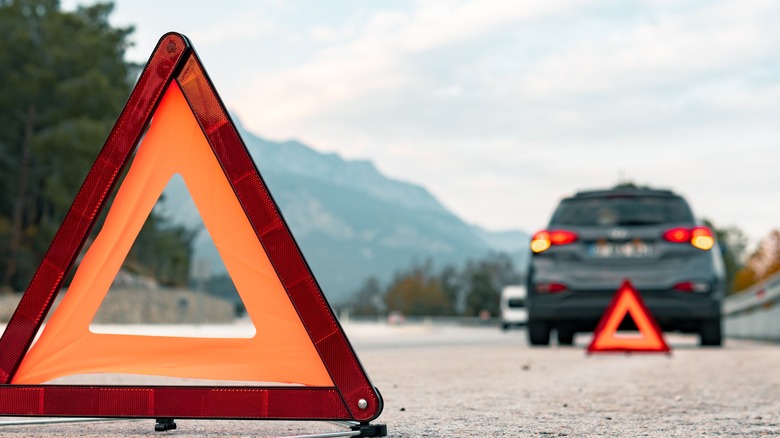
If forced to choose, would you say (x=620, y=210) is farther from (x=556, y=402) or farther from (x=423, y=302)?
(x=423, y=302)

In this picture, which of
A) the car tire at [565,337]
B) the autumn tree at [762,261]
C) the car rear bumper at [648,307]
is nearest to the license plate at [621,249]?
the car rear bumper at [648,307]

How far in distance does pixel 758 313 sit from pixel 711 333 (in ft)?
23.3

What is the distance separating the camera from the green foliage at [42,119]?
1612 inches

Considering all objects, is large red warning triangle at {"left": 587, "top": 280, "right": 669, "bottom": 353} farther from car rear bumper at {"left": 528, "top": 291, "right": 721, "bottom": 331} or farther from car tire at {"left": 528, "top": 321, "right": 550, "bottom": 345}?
car tire at {"left": 528, "top": 321, "right": 550, "bottom": 345}

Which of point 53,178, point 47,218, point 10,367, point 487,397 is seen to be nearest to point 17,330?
point 10,367

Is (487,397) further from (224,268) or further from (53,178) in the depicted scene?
(53,178)

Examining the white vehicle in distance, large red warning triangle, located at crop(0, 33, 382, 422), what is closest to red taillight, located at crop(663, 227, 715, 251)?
large red warning triangle, located at crop(0, 33, 382, 422)

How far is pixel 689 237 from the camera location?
1277cm

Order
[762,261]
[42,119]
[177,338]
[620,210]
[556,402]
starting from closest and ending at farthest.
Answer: [177,338], [556,402], [620,210], [42,119], [762,261]

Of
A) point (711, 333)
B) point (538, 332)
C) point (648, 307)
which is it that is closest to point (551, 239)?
point (648, 307)

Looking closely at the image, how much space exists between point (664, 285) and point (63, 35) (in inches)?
1444

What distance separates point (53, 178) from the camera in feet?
135

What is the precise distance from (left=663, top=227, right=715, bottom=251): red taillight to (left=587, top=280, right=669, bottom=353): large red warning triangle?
910 millimetres

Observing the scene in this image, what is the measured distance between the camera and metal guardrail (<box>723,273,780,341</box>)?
1792 cm
